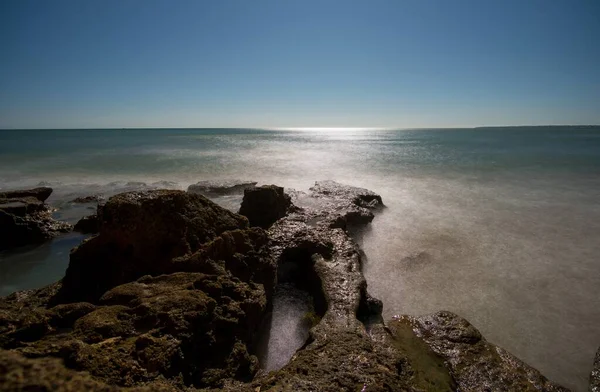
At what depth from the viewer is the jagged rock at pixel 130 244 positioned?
441 cm

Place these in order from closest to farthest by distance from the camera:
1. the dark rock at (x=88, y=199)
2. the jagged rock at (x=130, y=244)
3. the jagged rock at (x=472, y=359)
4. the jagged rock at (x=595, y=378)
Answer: the jagged rock at (x=472, y=359), the jagged rock at (x=595, y=378), the jagged rock at (x=130, y=244), the dark rock at (x=88, y=199)

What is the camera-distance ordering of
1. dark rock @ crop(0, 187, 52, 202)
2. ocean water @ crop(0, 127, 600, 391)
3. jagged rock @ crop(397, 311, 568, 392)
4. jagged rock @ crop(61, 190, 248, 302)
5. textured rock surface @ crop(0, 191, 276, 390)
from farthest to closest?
dark rock @ crop(0, 187, 52, 202), ocean water @ crop(0, 127, 600, 391), jagged rock @ crop(61, 190, 248, 302), jagged rock @ crop(397, 311, 568, 392), textured rock surface @ crop(0, 191, 276, 390)

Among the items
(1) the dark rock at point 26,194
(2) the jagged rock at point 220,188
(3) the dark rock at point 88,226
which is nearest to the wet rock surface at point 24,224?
(1) the dark rock at point 26,194

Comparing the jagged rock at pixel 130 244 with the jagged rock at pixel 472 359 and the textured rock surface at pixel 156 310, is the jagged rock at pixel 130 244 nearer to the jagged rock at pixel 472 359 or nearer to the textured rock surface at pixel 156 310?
the textured rock surface at pixel 156 310

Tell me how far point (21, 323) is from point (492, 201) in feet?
46.5

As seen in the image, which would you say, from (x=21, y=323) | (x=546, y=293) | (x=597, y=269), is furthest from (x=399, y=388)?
(x=597, y=269)

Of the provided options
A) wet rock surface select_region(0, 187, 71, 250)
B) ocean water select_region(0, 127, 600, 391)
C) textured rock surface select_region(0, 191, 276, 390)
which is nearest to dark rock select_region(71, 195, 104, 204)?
ocean water select_region(0, 127, 600, 391)

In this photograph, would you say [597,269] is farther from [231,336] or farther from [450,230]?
[231,336]

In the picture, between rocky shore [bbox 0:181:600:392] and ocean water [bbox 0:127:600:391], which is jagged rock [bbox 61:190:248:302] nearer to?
rocky shore [bbox 0:181:600:392]

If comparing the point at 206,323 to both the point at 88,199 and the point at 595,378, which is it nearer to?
the point at 595,378

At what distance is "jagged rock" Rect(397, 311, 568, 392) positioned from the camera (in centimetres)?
331

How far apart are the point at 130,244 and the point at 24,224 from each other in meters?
5.37

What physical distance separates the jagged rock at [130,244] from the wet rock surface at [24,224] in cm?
440

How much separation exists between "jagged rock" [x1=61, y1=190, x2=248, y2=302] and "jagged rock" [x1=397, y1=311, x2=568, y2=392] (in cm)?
330
